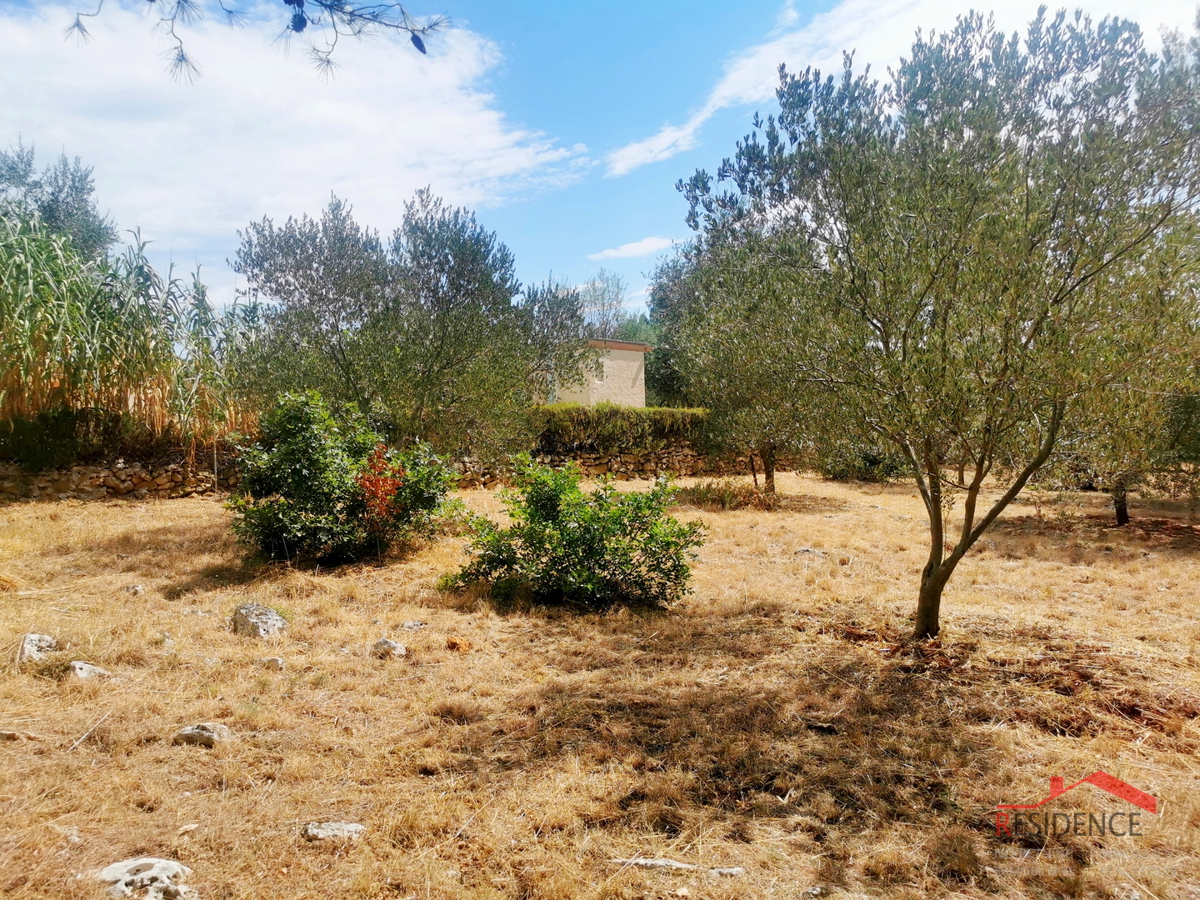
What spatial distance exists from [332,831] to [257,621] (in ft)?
11.1

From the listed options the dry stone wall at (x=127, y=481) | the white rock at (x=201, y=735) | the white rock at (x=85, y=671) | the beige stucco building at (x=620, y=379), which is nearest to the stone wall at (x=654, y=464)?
the dry stone wall at (x=127, y=481)

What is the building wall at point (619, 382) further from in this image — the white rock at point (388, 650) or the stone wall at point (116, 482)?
the white rock at point (388, 650)

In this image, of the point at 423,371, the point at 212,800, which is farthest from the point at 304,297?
the point at 212,800

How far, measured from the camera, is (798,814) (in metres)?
3.48

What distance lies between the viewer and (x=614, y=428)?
21.0 metres

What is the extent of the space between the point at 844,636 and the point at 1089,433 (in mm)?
2620

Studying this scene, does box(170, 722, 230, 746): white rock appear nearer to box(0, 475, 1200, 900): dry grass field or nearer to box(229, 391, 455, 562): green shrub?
box(0, 475, 1200, 900): dry grass field

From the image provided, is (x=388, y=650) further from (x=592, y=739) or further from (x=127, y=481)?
(x=127, y=481)

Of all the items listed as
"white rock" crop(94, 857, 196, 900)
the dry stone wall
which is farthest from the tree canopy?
"white rock" crop(94, 857, 196, 900)

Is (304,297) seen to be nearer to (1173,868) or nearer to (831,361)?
(831,361)

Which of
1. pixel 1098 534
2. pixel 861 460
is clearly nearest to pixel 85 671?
pixel 861 460

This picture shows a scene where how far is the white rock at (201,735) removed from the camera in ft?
13.1

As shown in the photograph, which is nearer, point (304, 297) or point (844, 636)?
point (844, 636)

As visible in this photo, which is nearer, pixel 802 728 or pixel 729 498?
pixel 802 728
